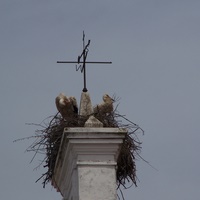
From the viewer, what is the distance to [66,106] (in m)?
11.1

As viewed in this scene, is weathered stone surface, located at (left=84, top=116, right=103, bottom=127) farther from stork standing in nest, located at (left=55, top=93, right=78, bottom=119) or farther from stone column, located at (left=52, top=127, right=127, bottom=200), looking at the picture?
stork standing in nest, located at (left=55, top=93, right=78, bottom=119)

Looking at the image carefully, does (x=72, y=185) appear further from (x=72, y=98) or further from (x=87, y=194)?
(x=72, y=98)

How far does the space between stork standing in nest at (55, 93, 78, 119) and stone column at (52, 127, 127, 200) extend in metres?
0.92

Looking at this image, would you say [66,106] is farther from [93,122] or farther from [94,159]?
[94,159]

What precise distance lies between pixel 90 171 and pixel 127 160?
970 millimetres

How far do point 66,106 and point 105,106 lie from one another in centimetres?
42

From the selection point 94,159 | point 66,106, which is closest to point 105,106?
point 66,106

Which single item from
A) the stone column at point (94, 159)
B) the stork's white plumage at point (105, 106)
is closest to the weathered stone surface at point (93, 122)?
the stone column at point (94, 159)

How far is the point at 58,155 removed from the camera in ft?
34.9

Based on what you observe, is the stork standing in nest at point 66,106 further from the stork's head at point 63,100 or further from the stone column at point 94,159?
the stone column at point 94,159

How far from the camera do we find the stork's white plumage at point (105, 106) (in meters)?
11.0

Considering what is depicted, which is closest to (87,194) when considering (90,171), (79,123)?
(90,171)

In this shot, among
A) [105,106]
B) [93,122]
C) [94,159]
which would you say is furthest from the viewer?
[105,106]

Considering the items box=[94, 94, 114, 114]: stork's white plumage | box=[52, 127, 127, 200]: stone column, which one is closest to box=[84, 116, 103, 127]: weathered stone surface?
box=[52, 127, 127, 200]: stone column
